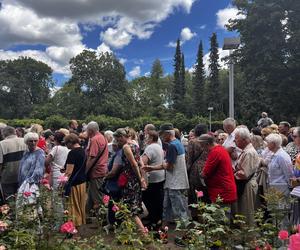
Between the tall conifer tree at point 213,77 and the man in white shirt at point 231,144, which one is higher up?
the tall conifer tree at point 213,77

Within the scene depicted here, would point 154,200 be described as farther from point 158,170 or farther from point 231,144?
point 231,144

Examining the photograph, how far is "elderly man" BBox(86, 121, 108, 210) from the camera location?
21.5 feet

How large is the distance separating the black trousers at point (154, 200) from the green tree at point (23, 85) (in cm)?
7097

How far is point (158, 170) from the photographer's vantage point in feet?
20.8

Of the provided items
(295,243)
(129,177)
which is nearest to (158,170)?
(129,177)

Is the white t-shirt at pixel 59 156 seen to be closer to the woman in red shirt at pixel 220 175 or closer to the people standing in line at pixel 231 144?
the woman in red shirt at pixel 220 175

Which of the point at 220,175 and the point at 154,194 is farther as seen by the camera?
the point at 154,194

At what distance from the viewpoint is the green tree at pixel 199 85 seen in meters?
73.4

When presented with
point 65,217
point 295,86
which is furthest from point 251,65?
point 65,217

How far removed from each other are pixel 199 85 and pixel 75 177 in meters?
72.3

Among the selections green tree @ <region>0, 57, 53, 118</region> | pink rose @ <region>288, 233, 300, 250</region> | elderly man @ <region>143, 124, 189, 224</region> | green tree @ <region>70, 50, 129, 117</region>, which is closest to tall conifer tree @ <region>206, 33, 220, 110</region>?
green tree @ <region>70, 50, 129, 117</region>

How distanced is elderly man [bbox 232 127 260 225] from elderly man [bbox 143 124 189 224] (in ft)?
3.51

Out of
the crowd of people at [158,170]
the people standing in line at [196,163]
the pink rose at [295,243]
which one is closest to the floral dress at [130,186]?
the crowd of people at [158,170]

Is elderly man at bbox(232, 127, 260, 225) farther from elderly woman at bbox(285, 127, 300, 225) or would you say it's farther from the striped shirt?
the striped shirt
